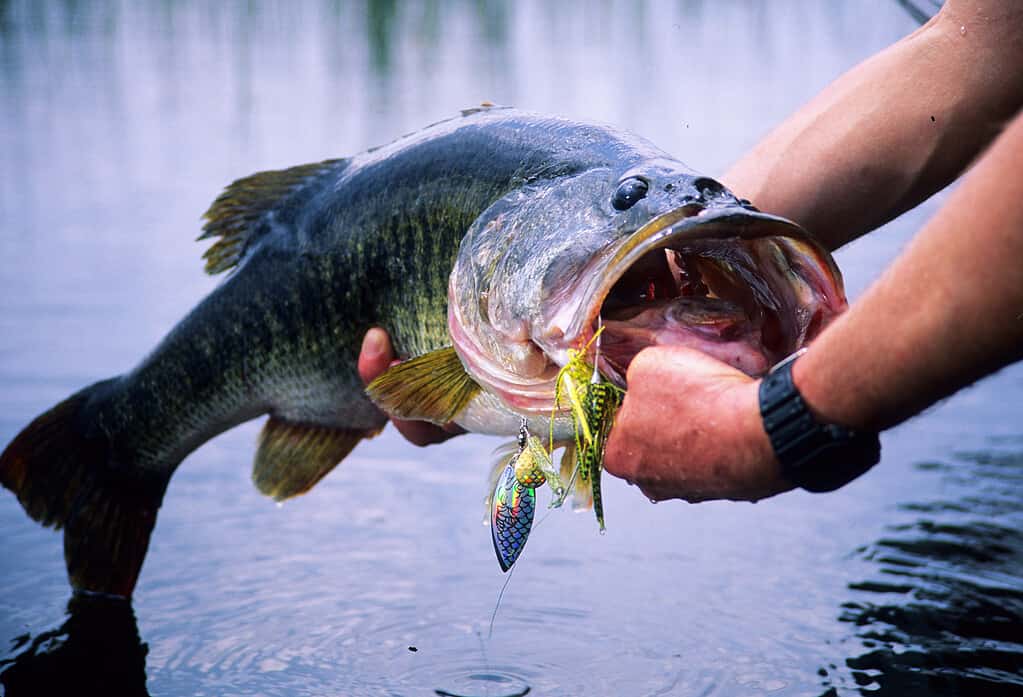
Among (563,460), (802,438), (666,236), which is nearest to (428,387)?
(563,460)

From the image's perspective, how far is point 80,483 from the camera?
358 cm

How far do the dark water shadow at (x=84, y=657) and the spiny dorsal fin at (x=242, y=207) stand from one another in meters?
0.90

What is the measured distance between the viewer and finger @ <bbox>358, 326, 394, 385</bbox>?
3.04 meters

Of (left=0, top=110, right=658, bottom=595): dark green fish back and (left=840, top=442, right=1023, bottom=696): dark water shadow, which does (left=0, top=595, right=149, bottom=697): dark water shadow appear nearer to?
(left=0, top=110, right=658, bottom=595): dark green fish back

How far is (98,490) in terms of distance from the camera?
358 cm

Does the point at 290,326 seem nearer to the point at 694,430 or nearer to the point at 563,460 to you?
the point at 563,460

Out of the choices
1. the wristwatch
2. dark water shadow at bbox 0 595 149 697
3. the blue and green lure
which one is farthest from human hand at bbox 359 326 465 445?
the wristwatch

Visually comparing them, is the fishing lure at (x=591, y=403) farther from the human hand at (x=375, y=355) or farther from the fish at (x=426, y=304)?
the human hand at (x=375, y=355)

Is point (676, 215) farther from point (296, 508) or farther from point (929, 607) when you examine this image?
point (296, 508)

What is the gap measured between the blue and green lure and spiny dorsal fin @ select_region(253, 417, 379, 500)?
0.98 metres

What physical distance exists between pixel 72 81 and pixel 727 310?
1077 centimetres

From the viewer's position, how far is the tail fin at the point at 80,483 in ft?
11.6

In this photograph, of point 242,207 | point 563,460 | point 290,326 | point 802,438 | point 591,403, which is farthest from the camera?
point 242,207

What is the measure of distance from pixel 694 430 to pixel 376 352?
113 centimetres
